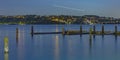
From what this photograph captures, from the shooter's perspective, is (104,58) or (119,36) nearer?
(104,58)

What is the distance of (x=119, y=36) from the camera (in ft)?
176

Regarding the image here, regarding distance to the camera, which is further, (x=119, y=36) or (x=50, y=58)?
(x=119, y=36)

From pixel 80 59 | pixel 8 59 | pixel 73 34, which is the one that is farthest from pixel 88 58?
pixel 73 34

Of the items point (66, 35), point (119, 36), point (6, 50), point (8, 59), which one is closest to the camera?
point (8, 59)

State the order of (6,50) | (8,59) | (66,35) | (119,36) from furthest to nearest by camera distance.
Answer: (66,35)
(119,36)
(6,50)
(8,59)

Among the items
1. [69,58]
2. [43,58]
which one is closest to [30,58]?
[43,58]

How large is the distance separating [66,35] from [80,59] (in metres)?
33.9

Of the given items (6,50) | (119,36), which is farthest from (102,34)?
(6,50)

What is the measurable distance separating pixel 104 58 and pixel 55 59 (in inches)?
145

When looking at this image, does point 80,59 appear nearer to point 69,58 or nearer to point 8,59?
point 69,58

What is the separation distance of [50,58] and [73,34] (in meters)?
35.1

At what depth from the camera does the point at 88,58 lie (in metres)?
24.6

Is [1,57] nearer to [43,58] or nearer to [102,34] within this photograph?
[43,58]

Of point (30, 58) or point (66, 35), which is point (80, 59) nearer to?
point (30, 58)
